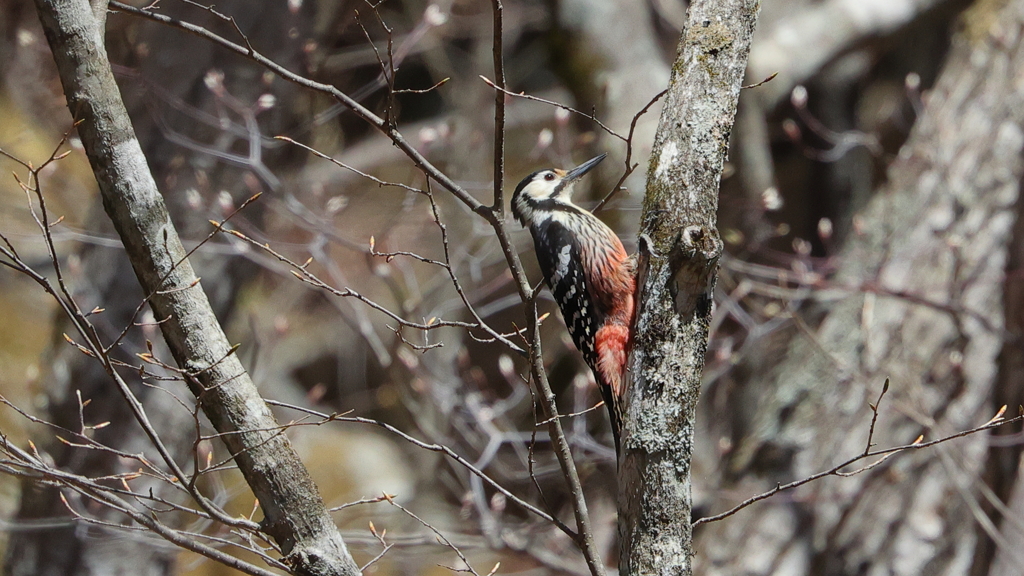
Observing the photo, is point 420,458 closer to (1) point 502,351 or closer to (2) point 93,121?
(1) point 502,351

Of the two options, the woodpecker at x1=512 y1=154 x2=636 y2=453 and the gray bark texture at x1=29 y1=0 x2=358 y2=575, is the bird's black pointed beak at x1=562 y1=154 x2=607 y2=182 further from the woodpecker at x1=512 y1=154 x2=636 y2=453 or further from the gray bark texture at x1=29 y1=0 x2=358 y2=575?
the gray bark texture at x1=29 y1=0 x2=358 y2=575

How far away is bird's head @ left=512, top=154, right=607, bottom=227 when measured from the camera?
3.33 meters

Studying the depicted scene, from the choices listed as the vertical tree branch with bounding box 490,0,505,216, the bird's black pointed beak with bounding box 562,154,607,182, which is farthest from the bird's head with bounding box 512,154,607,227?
the vertical tree branch with bounding box 490,0,505,216

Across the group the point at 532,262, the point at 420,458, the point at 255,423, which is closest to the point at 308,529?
the point at 255,423

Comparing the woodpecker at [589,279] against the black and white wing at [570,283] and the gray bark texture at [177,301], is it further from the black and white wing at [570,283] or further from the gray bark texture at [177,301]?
the gray bark texture at [177,301]

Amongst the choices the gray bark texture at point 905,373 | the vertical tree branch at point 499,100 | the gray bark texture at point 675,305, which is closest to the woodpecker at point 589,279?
the gray bark texture at point 675,305

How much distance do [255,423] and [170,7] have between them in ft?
10.6

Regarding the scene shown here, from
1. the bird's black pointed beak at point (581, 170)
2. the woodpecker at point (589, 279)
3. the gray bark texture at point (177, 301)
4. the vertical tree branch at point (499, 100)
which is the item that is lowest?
the gray bark texture at point (177, 301)

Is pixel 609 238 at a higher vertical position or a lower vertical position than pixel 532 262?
lower

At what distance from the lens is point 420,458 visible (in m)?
6.77

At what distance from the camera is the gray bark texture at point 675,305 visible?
171 centimetres

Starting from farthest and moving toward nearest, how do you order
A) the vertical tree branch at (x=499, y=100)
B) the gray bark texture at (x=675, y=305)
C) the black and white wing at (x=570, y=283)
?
Result: the black and white wing at (x=570, y=283)
the gray bark texture at (x=675, y=305)
the vertical tree branch at (x=499, y=100)

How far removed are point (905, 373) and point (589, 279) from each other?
223cm

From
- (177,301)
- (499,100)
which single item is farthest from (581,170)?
(177,301)
